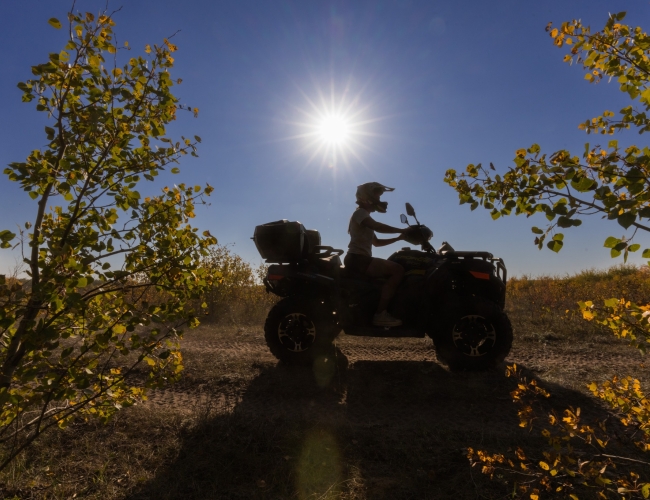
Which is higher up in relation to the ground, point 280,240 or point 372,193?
point 372,193

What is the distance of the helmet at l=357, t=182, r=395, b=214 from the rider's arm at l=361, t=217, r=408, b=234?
279 mm

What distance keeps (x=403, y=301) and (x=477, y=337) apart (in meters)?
0.94

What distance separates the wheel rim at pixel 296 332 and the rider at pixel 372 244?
83 centimetres

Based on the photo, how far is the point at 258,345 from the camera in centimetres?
713

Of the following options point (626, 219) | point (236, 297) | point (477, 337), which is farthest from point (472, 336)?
point (236, 297)

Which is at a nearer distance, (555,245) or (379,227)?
(555,245)

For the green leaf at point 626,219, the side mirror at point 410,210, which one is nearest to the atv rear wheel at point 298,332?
the side mirror at point 410,210

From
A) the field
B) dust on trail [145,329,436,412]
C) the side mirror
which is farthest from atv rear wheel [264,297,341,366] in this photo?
the side mirror

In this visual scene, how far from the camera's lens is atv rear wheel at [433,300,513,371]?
4840 millimetres

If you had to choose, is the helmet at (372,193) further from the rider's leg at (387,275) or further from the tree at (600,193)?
the tree at (600,193)

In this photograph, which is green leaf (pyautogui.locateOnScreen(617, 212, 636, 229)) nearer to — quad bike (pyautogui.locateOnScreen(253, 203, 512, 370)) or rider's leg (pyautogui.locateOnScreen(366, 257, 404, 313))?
quad bike (pyautogui.locateOnScreen(253, 203, 512, 370))

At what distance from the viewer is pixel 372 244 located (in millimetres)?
5523

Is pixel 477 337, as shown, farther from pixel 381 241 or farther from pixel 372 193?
pixel 372 193

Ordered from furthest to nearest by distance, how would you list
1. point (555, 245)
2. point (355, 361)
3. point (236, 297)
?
point (236, 297), point (355, 361), point (555, 245)
